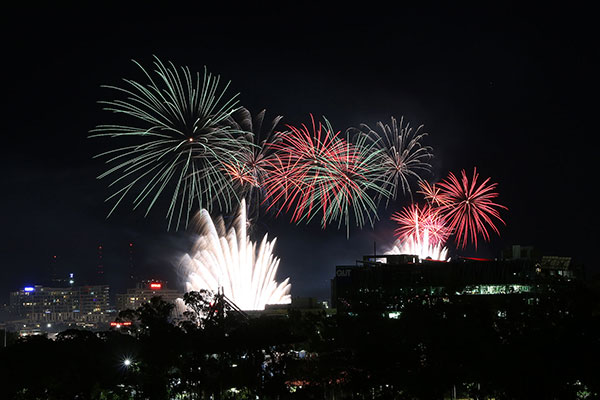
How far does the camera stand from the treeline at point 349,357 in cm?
4325

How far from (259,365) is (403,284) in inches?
2290

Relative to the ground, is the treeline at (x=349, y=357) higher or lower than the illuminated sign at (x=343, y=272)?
lower

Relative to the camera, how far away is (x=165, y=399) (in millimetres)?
54844

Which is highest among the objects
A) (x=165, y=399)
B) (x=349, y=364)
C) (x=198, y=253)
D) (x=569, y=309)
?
(x=198, y=253)

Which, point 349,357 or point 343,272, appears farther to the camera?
point 343,272

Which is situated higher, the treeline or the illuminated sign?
the illuminated sign

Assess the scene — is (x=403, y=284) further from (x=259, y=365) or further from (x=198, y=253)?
(x=259, y=365)

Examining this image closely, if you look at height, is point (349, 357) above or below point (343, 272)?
below

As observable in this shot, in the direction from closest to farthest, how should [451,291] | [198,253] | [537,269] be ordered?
[451,291], [198,253], [537,269]

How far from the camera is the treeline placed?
4325cm

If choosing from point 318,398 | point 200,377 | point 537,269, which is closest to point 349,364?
point 318,398

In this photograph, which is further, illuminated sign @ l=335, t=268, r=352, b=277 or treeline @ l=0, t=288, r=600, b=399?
illuminated sign @ l=335, t=268, r=352, b=277

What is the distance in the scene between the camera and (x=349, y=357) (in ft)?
169

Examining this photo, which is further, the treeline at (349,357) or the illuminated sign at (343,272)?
the illuminated sign at (343,272)
